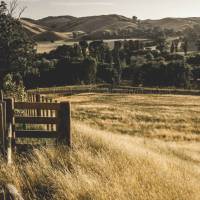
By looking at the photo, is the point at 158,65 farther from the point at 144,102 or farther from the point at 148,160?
the point at 148,160

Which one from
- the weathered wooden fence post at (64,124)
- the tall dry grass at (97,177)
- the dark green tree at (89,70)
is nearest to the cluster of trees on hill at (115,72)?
the dark green tree at (89,70)

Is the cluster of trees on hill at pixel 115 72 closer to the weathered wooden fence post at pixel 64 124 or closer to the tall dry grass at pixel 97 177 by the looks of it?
the weathered wooden fence post at pixel 64 124

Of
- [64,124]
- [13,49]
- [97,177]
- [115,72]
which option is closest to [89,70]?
[115,72]

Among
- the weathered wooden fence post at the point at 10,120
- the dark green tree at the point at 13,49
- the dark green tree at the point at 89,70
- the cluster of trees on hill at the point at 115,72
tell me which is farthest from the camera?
the dark green tree at the point at 89,70

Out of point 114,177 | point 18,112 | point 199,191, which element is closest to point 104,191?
point 114,177

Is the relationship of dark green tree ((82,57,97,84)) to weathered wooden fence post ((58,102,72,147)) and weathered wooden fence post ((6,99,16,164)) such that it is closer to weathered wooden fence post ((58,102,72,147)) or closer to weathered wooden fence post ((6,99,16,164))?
weathered wooden fence post ((6,99,16,164))

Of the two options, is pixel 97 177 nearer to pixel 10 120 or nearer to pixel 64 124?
pixel 64 124

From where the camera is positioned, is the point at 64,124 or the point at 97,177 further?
the point at 64,124

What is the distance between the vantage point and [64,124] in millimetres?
9172

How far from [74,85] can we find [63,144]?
104 meters

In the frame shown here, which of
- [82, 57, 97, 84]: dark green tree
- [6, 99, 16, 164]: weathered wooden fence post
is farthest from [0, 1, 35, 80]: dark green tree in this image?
[82, 57, 97, 84]: dark green tree

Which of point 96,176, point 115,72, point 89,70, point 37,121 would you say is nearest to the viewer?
point 96,176

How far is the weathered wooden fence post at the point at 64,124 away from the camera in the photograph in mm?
9102

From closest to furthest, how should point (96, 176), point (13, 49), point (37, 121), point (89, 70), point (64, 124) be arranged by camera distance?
point (96, 176), point (64, 124), point (37, 121), point (13, 49), point (89, 70)
